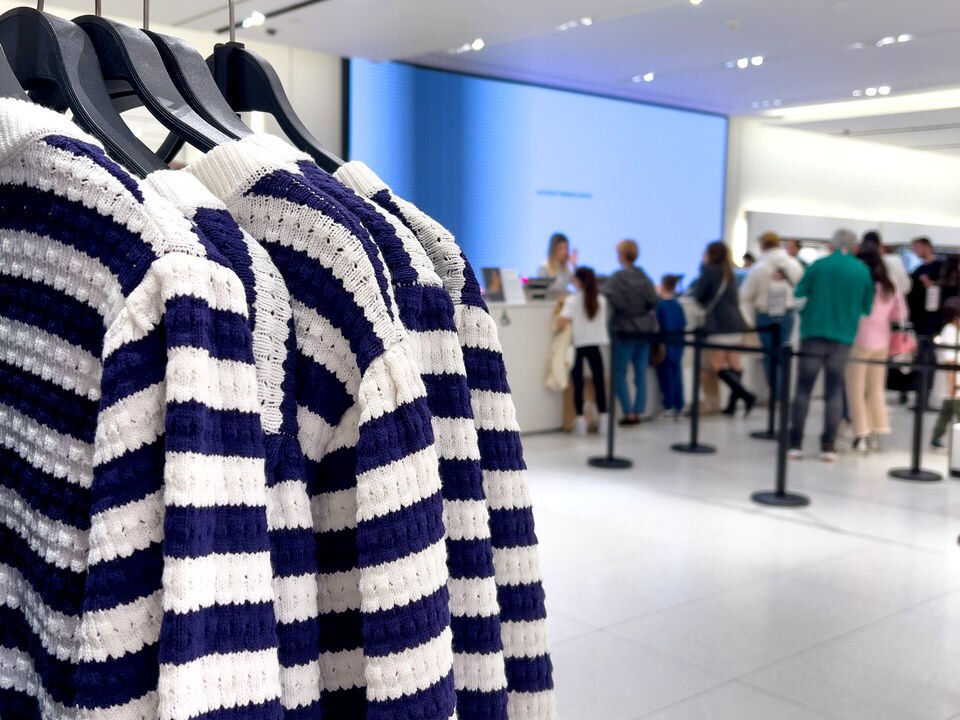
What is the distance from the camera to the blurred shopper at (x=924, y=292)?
9.04m

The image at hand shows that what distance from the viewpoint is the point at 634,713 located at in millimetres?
2818

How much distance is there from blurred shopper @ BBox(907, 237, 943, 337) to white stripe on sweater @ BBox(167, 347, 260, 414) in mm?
9235

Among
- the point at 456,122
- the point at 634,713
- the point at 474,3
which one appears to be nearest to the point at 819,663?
the point at 634,713

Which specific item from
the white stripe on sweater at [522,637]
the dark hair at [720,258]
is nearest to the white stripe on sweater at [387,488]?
the white stripe on sweater at [522,637]

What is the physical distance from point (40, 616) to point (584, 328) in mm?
6325

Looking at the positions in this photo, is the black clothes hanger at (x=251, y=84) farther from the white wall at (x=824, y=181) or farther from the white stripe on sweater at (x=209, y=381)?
the white wall at (x=824, y=181)

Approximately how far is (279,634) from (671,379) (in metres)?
7.55

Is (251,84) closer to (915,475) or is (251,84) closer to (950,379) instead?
(915,475)

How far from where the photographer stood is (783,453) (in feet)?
16.8

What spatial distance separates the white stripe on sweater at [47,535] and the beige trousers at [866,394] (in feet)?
21.4

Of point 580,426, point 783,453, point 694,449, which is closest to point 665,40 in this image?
point 580,426

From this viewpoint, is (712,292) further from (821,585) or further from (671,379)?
(821,585)

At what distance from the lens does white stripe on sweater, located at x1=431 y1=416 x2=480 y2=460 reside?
3.45 ft

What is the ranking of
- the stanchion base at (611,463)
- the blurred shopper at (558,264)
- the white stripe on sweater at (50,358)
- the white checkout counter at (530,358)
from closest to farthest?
the white stripe on sweater at (50,358), the stanchion base at (611,463), the white checkout counter at (530,358), the blurred shopper at (558,264)
